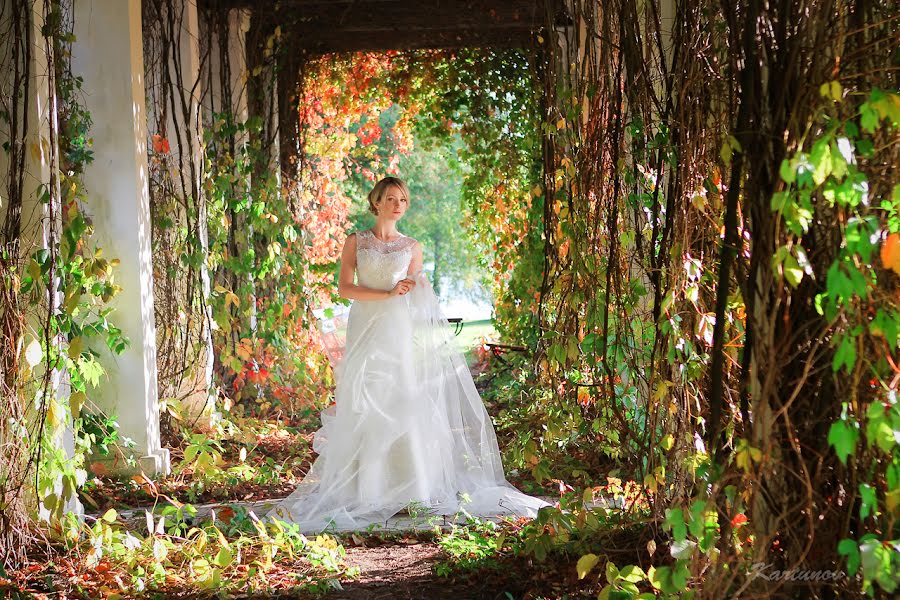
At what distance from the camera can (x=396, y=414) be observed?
4.67 metres

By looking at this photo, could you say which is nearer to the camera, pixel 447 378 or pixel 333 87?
pixel 447 378

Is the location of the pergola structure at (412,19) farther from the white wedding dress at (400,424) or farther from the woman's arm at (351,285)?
the white wedding dress at (400,424)

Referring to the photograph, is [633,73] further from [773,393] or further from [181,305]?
[181,305]

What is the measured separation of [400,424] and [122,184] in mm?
1920

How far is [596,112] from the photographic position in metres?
3.29

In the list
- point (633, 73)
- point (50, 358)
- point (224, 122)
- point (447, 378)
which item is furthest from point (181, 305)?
point (633, 73)

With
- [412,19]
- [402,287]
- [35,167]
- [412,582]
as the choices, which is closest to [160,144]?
[402,287]

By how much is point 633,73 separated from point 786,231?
4.18ft

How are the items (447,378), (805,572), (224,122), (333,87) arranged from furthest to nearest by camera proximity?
1. (333,87)
2. (224,122)
3. (447,378)
4. (805,572)

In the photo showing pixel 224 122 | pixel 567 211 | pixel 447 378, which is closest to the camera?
pixel 567 211

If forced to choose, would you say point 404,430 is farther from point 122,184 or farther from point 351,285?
point 122,184

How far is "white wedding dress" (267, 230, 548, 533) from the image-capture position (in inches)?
176

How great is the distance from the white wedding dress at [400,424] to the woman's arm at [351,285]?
0.04 metres

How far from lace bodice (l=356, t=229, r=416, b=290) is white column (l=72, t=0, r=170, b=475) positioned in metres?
1.14
